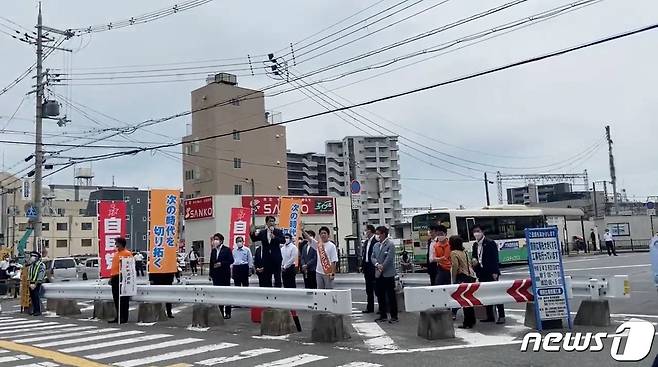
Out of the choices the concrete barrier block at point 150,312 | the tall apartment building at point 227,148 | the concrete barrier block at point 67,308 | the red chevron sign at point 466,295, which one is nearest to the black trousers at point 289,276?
the concrete barrier block at point 150,312

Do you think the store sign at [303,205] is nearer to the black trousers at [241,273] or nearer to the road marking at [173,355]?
the black trousers at [241,273]

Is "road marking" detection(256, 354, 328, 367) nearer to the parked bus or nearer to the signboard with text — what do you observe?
the signboard with text

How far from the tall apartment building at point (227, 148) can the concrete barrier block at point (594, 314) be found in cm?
5306

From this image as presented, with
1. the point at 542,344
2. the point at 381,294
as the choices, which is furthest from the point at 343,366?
the point at 381,294

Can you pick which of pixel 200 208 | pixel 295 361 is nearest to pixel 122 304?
pixel 295 361

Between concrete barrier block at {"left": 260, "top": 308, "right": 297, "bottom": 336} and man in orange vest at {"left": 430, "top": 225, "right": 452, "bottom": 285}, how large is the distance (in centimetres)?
295

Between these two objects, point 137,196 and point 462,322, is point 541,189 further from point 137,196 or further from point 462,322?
point 462,322

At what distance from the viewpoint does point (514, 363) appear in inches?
291

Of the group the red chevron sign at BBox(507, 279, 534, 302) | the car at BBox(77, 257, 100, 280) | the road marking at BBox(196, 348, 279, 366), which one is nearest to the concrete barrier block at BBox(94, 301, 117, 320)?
the road marking at BBox(196, 348, 279, 366)

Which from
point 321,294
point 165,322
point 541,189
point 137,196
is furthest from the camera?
point 541,189

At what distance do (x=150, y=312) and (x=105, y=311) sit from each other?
2.16 meters

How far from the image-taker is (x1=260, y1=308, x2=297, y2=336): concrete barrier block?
10570mm

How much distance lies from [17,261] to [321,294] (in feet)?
99.2

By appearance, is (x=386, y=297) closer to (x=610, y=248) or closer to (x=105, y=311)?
(x=105, y=311)
